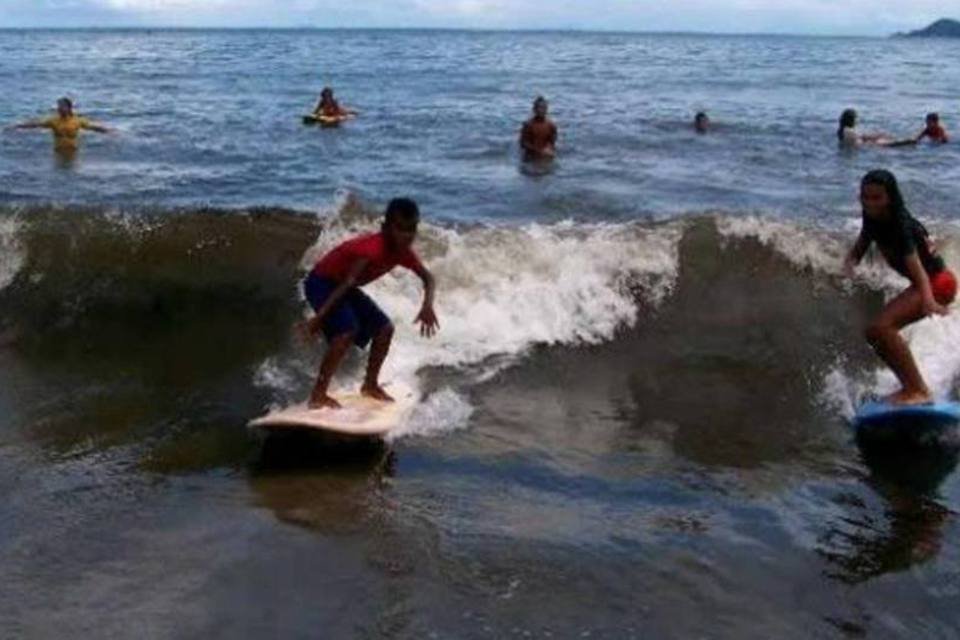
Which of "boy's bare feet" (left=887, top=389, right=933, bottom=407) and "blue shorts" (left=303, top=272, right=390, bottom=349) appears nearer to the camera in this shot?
"blue shorts" (left=303, top=272, right=390, bottom=349)

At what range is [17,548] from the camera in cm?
546

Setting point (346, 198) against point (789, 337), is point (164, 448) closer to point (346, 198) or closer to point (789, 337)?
point (789, 337)

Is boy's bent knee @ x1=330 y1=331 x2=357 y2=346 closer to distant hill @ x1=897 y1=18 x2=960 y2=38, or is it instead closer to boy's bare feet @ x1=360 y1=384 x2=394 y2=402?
boy's bare feet @ x1=360 y1=384 x2=394 y2=402

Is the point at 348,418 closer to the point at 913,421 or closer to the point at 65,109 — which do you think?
the point at 913,421

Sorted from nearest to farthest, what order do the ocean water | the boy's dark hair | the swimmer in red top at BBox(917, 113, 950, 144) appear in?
the ocean water → the boy's dark hair → the swimmer in red top at BBox(917, 113, 950, 144)

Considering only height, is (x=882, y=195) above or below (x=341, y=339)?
above

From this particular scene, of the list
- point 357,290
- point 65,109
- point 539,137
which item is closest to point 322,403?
point 357,290

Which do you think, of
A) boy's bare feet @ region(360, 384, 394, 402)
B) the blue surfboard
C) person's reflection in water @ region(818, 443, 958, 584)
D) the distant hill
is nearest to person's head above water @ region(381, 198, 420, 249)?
boy's bare feet @ region(360, 384, 394, 402)

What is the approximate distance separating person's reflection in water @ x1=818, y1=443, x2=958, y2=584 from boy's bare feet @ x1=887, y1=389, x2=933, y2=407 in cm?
30

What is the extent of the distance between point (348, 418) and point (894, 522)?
3108mm

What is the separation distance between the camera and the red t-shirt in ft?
22.5

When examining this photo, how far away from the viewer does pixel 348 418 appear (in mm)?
6895

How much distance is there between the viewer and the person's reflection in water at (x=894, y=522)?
5629mm

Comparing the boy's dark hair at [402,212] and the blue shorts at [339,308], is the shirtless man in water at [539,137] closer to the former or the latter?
the blue shorts at [339,308]
